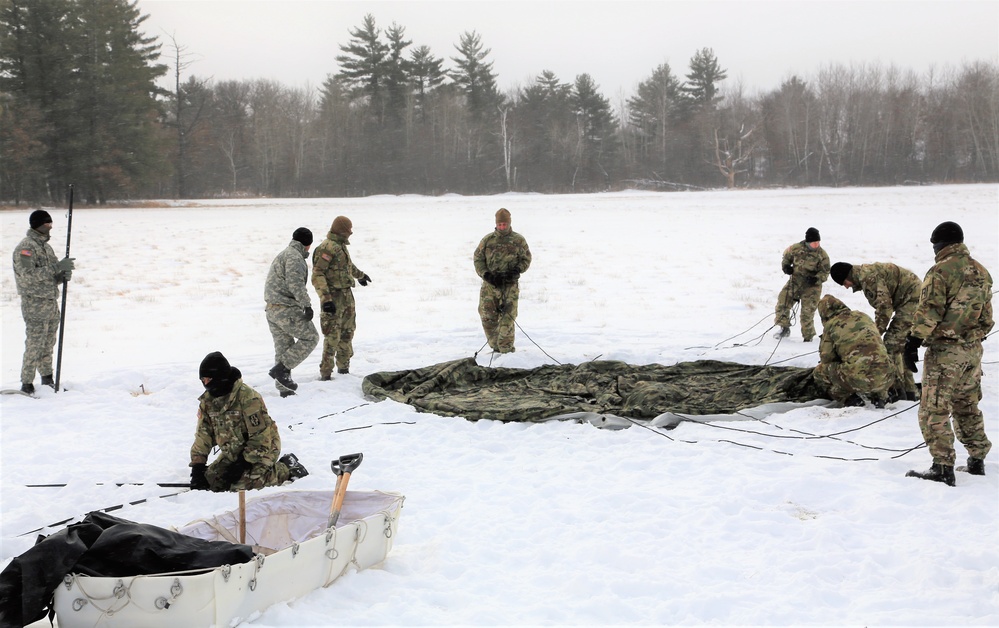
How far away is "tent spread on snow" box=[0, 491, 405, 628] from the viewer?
3.54 metres

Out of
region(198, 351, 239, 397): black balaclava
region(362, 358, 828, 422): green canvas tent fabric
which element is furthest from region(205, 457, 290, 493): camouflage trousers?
region(362, 358, 828, 422): green canvas tent fabric

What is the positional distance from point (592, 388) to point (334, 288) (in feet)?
11.3

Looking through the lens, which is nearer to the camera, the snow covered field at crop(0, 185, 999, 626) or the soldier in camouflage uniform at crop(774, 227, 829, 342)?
the snow covered field at crop(0, 185, 999, 626)

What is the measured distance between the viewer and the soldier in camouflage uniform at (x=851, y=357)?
287 inches

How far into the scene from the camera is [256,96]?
61.2m

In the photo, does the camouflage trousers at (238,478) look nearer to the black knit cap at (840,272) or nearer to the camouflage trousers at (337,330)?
the camouflage trousers at (337,330)

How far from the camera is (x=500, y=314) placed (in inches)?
406

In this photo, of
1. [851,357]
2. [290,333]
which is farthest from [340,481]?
[851,357]

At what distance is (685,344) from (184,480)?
728 cm

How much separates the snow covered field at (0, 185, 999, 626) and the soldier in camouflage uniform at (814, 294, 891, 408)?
0.25 meters

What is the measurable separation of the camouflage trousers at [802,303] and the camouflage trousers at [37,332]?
31.8 feet

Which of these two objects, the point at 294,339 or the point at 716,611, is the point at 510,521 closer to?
the point at 716,611

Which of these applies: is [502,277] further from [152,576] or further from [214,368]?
[152,576]

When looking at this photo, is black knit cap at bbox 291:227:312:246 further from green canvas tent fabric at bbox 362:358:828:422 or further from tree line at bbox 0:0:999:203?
tree line at bbox 0:0:999:203
